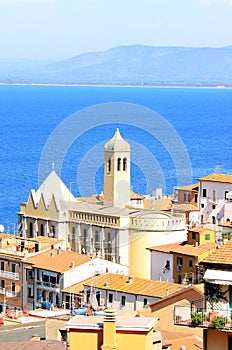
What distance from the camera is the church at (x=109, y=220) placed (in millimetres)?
Answer: 39906

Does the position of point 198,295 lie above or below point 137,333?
above

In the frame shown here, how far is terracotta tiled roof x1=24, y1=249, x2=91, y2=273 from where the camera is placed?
114ft

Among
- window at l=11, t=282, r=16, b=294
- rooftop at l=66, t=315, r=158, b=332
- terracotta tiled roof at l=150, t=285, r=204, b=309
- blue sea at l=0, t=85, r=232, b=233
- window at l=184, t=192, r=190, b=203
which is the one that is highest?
blue sea at l=0, t=85, r=232, b=233

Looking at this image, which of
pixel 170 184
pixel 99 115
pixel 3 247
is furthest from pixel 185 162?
pixel 3 247

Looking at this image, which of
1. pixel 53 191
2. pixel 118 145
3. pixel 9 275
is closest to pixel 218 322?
pixel 9 275

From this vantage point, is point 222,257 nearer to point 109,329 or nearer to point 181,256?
point 109,329

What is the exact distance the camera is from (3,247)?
37938mm

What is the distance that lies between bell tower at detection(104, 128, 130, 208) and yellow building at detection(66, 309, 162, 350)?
30636mm

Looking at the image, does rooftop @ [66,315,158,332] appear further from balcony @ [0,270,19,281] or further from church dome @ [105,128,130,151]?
Answer: church dome @ [105,128,130,151]

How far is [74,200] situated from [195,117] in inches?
5438

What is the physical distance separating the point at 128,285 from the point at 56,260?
403 cm

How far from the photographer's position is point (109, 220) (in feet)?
134

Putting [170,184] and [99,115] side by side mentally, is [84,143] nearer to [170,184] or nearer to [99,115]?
[170,184]

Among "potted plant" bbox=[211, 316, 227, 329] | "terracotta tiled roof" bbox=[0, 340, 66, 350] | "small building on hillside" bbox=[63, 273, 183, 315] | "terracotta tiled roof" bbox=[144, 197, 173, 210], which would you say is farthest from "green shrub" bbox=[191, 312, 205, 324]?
"terracotta tiled roof" bbox=[144, 197, 173, 210]
